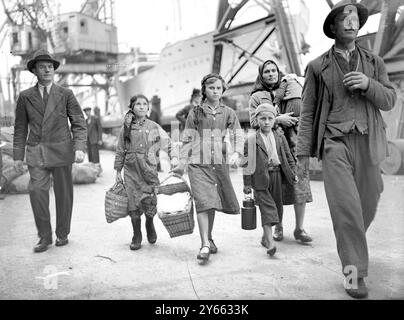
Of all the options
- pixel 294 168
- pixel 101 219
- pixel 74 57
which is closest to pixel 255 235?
pixel 294 168

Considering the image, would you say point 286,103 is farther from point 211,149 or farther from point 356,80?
point 356,80

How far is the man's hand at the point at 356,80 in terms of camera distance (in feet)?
8.46

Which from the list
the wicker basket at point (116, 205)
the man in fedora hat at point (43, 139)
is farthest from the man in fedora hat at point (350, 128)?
the man in fedora hat at point (43, 139)

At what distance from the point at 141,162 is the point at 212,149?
2.42 feet

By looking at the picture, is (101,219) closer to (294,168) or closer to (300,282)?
(294,168)

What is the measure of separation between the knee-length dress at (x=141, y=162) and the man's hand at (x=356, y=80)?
186 cm

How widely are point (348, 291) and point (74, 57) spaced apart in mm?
3928

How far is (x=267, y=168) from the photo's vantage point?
3.59 m

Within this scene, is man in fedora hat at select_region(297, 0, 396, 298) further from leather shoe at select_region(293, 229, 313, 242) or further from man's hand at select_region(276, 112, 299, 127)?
leather shoe at select_region(293, 229, 313, 242)

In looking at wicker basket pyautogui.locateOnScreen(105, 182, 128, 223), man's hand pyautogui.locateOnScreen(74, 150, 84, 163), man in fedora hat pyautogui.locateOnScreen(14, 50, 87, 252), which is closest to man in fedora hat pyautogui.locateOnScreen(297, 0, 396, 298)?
wicker basket pyautogui.locateOnScreen(105, 182, 128, 223)

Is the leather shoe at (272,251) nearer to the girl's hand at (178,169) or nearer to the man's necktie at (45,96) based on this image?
the girl's hand at (178,169)

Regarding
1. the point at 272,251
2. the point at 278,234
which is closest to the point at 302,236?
the point at 278,234

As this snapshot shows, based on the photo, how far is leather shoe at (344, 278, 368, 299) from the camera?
2553 mm

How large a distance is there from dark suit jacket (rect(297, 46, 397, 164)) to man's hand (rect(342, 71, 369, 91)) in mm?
46
